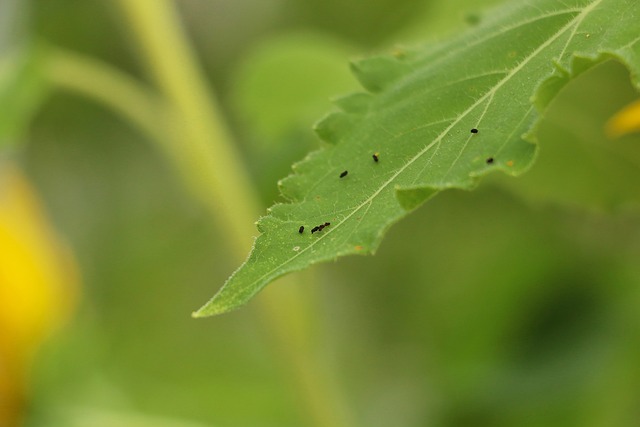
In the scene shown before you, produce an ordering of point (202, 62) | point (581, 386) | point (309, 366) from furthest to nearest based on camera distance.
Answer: point (202, 62)
point (581, 386)
point (309, 366)

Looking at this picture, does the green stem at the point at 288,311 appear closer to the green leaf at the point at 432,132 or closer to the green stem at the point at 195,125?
the green stem at the point at 195,125

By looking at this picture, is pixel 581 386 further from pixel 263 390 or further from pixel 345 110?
pixel 345 110

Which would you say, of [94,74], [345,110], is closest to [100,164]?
[94,74]

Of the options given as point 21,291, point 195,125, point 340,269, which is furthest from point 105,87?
point 340,269

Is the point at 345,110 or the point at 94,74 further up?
the point at 94,74

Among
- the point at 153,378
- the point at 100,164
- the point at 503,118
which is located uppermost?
the point at 100,164

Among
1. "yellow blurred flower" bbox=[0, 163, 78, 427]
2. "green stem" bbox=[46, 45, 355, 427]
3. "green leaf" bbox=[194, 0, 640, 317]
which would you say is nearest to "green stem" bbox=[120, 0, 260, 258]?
"green stem" bbox=[46, 45, 355, 427]
